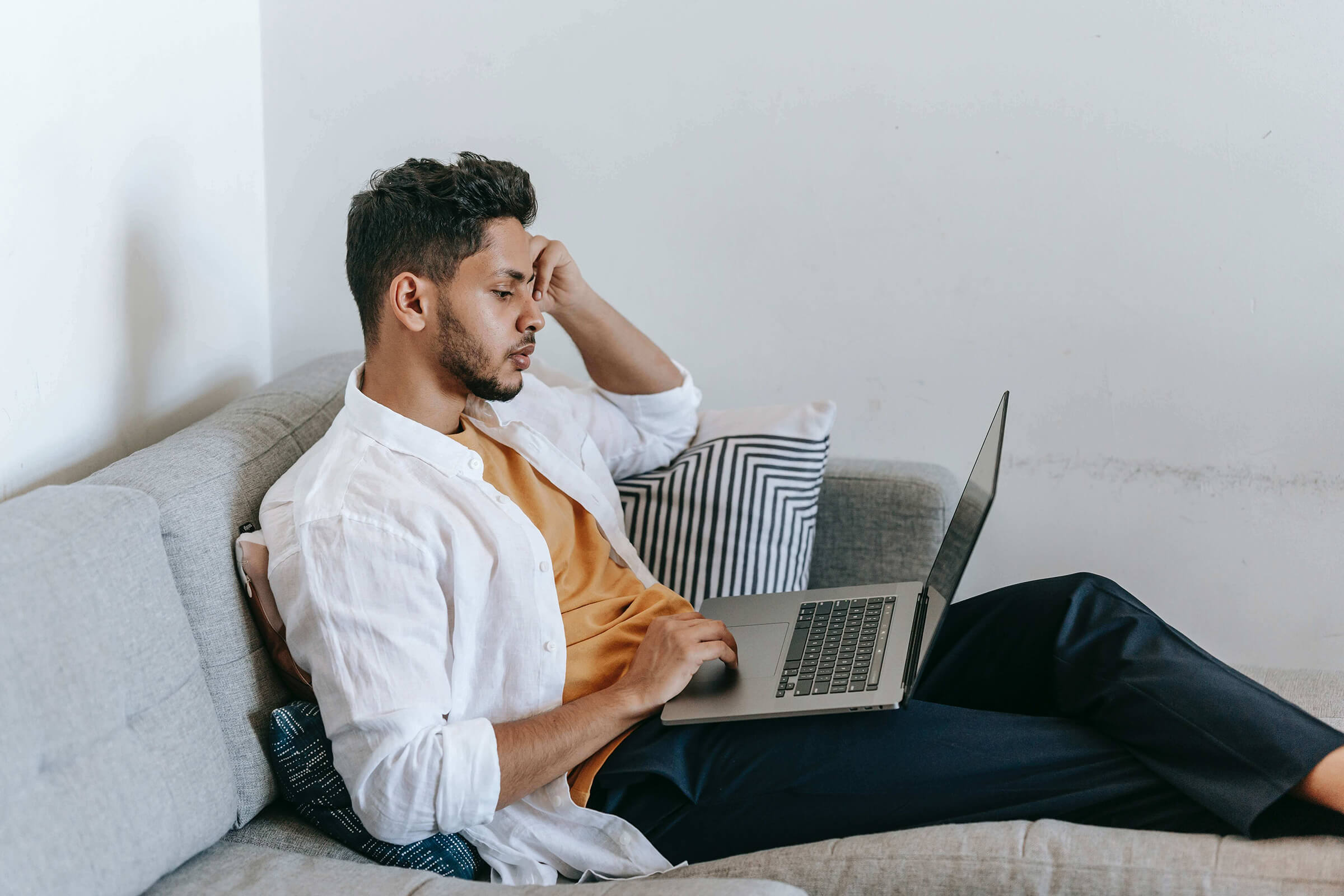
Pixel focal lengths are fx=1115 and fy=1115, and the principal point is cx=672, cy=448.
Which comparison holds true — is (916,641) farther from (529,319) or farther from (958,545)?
(529,319)

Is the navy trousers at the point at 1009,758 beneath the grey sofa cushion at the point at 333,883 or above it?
above

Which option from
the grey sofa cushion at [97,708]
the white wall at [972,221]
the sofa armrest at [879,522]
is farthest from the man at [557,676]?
the white wall at [972,221]

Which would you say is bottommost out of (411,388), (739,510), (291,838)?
(291,838)

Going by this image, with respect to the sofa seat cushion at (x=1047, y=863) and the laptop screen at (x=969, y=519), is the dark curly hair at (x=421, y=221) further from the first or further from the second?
the sofa seat cushion at (x=1047, y=863)

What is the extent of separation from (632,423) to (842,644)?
565mm

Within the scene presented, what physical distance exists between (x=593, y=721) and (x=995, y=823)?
1.50 ft

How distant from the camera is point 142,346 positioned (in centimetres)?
158

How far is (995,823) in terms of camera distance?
3.89 ft

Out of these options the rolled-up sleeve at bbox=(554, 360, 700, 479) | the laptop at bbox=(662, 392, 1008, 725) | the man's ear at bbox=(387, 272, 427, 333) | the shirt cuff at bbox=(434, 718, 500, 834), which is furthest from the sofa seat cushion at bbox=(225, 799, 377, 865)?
the rolled-up sleeve at bbox=(554, 360, 700, 479)

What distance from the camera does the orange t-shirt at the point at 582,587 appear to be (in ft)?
4.65

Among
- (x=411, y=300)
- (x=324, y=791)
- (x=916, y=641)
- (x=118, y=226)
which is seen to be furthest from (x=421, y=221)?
(x=916, y=641)

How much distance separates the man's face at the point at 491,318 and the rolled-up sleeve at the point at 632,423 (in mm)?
286

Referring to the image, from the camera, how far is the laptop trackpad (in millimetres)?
1377

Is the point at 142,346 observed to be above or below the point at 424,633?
above
